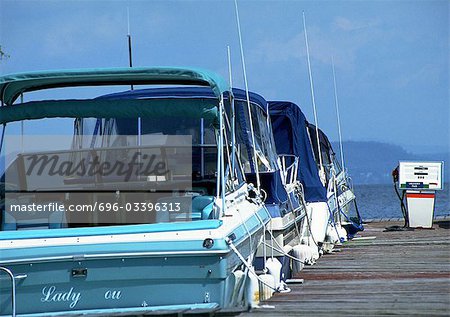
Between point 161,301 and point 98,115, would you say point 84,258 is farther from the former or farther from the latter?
point 98,115

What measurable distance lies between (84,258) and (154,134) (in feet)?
10.6

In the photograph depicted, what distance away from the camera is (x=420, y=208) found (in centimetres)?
1845

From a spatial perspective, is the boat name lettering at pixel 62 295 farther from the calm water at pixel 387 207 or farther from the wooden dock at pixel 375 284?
the calm water at pixel 387 207

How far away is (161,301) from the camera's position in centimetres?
784

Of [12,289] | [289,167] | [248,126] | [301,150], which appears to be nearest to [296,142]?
[301,150]

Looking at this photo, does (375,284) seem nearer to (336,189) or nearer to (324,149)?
(336,189)

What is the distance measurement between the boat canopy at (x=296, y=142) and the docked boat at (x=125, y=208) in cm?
428

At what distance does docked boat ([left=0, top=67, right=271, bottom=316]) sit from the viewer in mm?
7816

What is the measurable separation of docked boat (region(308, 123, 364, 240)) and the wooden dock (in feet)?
3.96

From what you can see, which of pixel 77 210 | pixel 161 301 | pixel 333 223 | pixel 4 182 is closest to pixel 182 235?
pixel 161 301

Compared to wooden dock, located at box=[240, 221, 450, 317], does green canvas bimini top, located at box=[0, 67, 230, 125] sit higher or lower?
higher

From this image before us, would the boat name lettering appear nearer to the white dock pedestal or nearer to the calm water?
the white dock pedestal

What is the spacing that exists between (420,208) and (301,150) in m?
4.61

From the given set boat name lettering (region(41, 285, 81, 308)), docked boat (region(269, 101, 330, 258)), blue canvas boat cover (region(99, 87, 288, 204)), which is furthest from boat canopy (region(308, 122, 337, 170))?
boat name lettering (region(41, 285, 81, 308))
